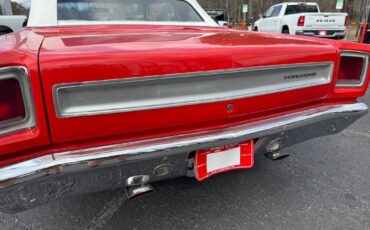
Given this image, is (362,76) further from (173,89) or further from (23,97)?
(23,97)

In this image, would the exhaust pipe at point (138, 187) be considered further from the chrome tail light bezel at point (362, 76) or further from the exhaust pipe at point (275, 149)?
the chrome tail light bezel at point (362, 76)

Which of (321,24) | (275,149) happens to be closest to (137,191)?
(275,149)

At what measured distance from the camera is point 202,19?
9.74 ft

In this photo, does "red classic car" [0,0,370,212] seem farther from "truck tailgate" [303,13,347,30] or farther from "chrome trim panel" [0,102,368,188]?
"truck tailgate" [303,13,347,30]

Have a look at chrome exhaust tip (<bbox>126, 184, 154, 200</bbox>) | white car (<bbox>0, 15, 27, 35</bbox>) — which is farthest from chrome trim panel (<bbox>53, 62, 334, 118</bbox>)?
white car (<bbox>0, 15, 27, 35</bbox>)

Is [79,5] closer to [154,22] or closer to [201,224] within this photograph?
[154,22]

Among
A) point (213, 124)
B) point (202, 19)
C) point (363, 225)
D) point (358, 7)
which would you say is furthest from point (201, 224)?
point (358, 7)

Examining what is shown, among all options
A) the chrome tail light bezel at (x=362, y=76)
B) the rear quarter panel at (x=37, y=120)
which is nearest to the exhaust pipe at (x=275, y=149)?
the chrome tail light bezel at (x=362, y=76)

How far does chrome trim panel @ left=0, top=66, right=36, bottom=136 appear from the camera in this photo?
1.21 m

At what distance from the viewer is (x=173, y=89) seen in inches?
58.2

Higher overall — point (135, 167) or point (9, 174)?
point (9, 174)

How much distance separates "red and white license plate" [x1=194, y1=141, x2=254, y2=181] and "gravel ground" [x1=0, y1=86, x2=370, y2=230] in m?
0.52

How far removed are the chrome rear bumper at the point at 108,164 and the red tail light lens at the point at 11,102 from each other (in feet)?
0.70

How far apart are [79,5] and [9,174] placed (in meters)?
1.66
